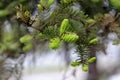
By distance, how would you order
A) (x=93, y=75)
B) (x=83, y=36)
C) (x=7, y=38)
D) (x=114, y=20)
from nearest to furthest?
(x=83, y=36) → (x=114, y=20) → (x=7, y=38) → (x=93, y=75)

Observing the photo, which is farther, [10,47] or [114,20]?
[10,47]

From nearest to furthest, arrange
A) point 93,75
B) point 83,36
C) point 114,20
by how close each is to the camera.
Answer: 1. point 83,36
2. point 114,20
3. point 93,75

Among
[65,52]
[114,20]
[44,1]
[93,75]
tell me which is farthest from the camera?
[93,75]

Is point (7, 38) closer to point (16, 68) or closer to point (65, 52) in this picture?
point (16, 68)

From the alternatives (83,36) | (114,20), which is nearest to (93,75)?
(114,20)

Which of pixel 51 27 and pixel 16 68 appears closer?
pixel 51 27

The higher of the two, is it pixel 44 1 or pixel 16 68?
pixel 16 68

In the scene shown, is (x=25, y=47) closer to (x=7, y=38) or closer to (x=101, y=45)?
(x=7, y=38)

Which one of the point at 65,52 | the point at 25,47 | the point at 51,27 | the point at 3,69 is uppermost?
the point at 65,52

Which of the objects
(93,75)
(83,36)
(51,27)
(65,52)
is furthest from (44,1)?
(93,75)
